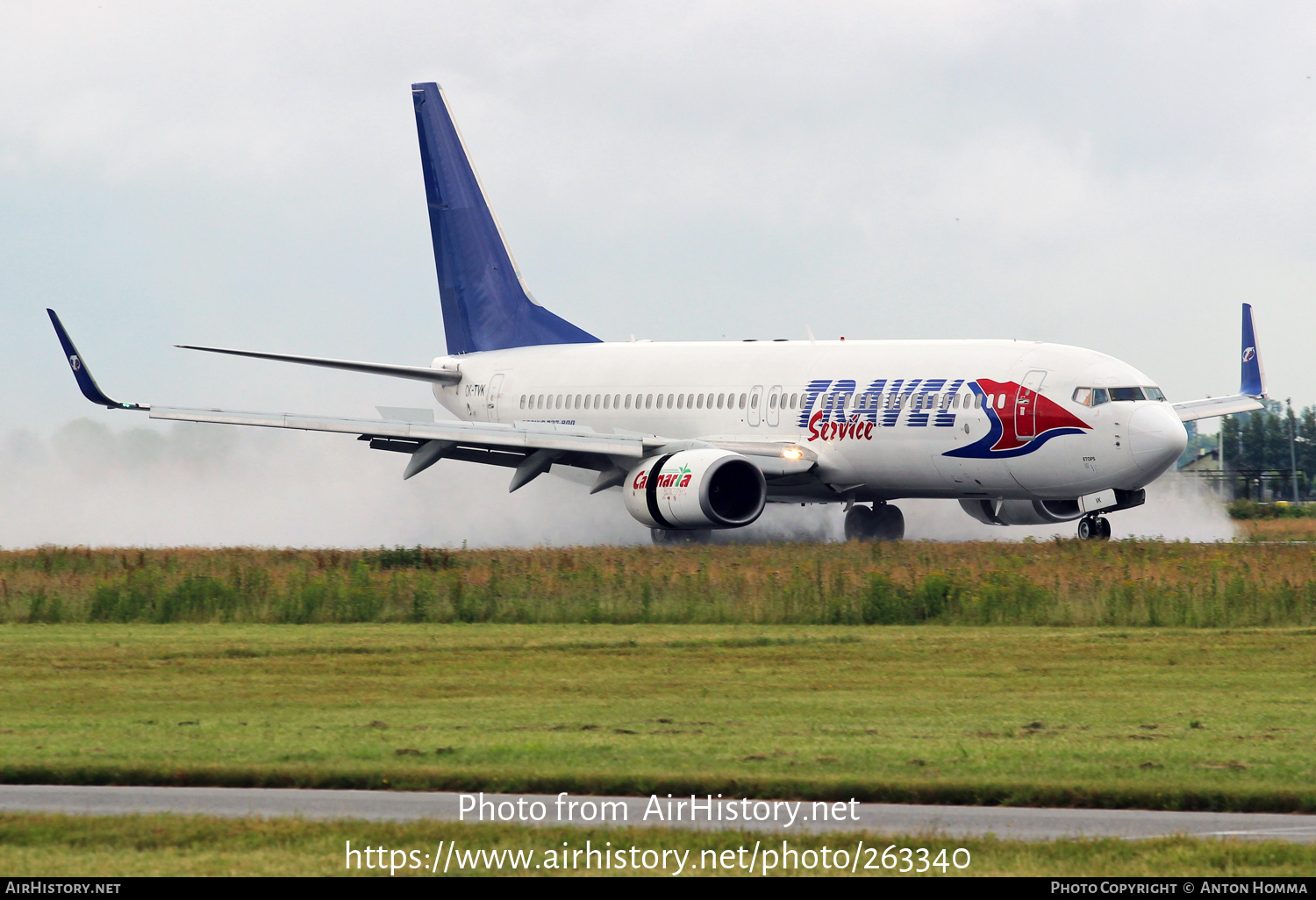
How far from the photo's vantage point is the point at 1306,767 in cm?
1309

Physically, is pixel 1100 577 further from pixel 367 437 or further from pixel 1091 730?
pixel 367 437

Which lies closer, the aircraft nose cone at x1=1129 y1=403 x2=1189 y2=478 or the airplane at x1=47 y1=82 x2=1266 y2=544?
the aircraft nose cone at x1=1129 y1=403 x2=1189 y2=478

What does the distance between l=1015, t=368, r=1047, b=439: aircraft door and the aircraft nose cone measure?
172 cm

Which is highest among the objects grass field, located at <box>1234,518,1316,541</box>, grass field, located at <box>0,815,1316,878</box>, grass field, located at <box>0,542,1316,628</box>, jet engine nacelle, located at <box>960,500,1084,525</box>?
jet engine nacelle, located at <box>960,500,1084,525</box>

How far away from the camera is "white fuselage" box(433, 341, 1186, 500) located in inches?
1292

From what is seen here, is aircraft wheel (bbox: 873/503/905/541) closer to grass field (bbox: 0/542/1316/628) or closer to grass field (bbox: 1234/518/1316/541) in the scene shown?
grass field (bbox: 1234/518/1316/541)

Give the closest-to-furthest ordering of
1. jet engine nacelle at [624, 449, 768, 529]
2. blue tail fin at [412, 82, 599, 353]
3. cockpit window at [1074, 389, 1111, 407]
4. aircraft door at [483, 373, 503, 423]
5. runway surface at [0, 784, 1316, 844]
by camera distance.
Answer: runway surface at [0, 784, 1316, 844] → cockpit window at [1074, 389, 1111, 407] → jet engine nacelle at [624, 449, 768, 529] → aircraft door at [483, 373, 503, 423] → blue tail fin at [412, 82, 599, 353]

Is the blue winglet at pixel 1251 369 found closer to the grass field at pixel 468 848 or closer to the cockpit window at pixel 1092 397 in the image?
the cockpit window at pixel 1092 397

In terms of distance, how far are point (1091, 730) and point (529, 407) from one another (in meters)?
30.5

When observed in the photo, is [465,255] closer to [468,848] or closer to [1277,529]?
[1277,529]

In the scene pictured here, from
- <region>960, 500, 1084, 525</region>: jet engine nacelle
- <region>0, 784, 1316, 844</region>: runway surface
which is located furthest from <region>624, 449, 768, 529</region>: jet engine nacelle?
<region>0, 784, 1316, 844</region>: runway surface

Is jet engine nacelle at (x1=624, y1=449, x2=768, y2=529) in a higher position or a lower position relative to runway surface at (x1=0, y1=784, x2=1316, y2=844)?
higher

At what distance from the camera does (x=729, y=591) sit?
26594mm

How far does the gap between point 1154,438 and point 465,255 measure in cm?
2196
